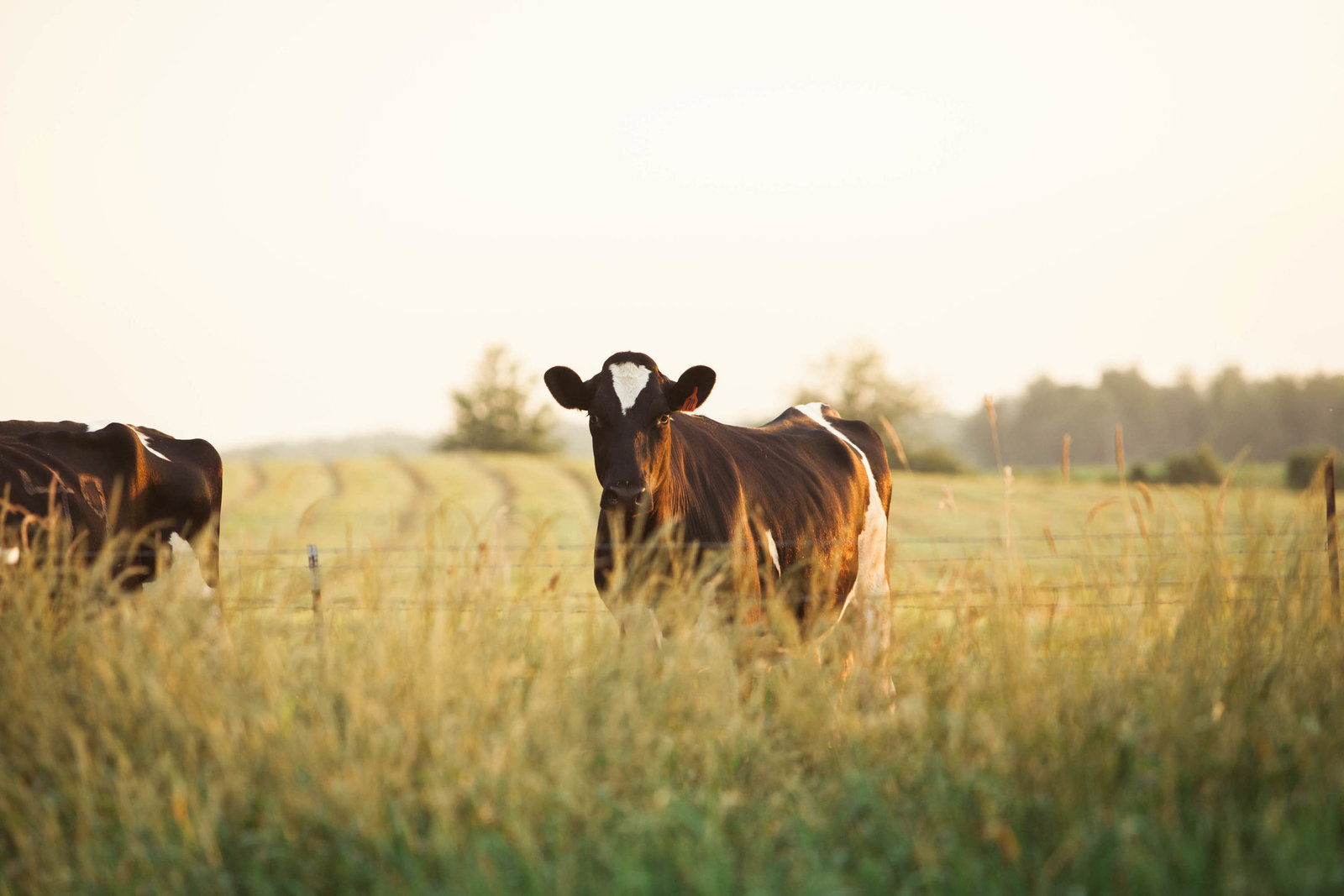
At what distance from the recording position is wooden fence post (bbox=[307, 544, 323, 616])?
4469 mm

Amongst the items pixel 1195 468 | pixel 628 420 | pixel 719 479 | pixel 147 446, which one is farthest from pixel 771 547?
pixel 1195 468

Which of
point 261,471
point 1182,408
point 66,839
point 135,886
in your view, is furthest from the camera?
point 1182,408

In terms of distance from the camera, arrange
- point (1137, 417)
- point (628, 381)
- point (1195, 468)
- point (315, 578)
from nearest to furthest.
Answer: point (628, 381), point (315, 578), point (1195, 468), point (1137, 417)

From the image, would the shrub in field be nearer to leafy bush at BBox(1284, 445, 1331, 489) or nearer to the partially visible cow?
leafy bush at BBox(1284, 445, 1331, 489)

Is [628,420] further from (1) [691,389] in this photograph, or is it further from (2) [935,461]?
(2) [935,461]

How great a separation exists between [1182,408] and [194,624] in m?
79.6

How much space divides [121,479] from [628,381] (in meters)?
4.22

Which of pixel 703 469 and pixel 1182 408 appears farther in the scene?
pixel 1182 408

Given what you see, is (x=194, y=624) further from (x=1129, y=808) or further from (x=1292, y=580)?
(x=1292, y=580)

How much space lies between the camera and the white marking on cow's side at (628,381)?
4941 millimetres

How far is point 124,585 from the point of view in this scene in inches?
249

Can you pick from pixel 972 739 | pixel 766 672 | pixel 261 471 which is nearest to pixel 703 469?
pixel 766 672

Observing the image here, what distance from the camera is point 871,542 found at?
737 centimetres

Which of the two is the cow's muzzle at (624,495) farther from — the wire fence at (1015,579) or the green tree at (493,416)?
the green tree at (493,416)
